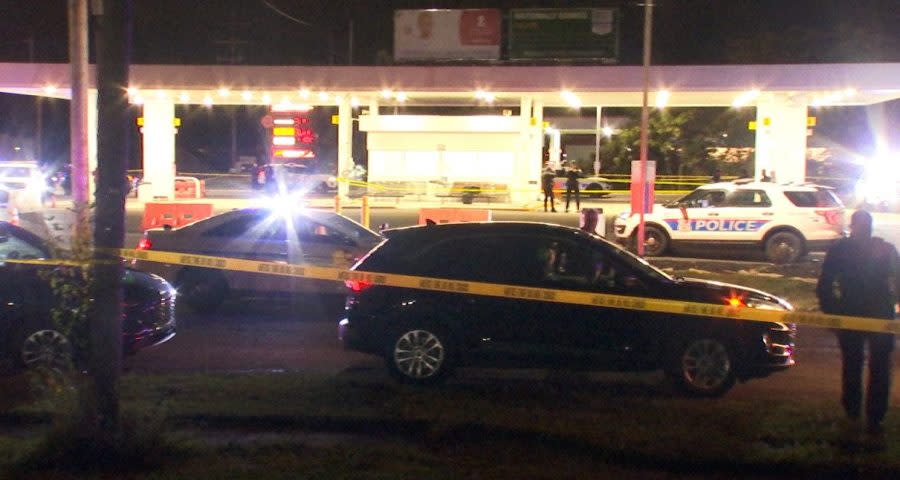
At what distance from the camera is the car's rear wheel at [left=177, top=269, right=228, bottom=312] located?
1367 cm

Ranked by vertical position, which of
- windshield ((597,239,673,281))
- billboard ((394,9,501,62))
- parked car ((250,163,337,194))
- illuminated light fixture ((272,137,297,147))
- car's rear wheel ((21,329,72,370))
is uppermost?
billboard ((394,9,501,62))

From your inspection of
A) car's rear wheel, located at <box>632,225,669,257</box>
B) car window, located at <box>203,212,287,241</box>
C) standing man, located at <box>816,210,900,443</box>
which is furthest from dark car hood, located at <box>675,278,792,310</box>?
car's rear wheel, located at <box>632,225,669,257</box>

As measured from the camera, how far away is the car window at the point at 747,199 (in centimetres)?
2050

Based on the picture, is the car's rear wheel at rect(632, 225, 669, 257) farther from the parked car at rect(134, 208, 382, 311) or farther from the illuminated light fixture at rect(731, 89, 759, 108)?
the illuminated light fixture at rect(731, 89, 759, 108)

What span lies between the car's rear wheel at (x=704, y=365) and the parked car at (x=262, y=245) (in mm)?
5499

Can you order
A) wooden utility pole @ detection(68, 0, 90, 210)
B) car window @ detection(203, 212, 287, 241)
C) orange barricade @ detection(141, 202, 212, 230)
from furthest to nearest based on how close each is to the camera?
orange barricade @ detection(141, 202, 212, 230), wooden utility pole @ detection(68, 0, 90, 210), car window @ detection(203, 212, 287, 241)

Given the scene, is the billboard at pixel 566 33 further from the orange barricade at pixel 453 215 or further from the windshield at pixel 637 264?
the windshield at pixel 637 264

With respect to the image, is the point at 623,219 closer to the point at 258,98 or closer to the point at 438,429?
the point at 438,429

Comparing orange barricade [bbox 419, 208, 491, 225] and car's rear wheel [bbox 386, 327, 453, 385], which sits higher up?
orange barricade [bbox 419, 208, 491, 225]

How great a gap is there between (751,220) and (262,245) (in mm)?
10951

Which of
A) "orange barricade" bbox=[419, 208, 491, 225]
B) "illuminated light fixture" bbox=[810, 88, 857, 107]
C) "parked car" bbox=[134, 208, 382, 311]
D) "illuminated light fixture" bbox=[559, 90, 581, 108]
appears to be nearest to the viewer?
"parked car" bbox=[134, 208, 382, 311]

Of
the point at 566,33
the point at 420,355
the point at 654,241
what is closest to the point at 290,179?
the point at 566,33

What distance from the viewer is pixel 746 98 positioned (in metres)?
Result: 37.0

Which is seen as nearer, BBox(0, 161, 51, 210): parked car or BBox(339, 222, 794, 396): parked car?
BBox(339, 222, 794, 396): parked car
